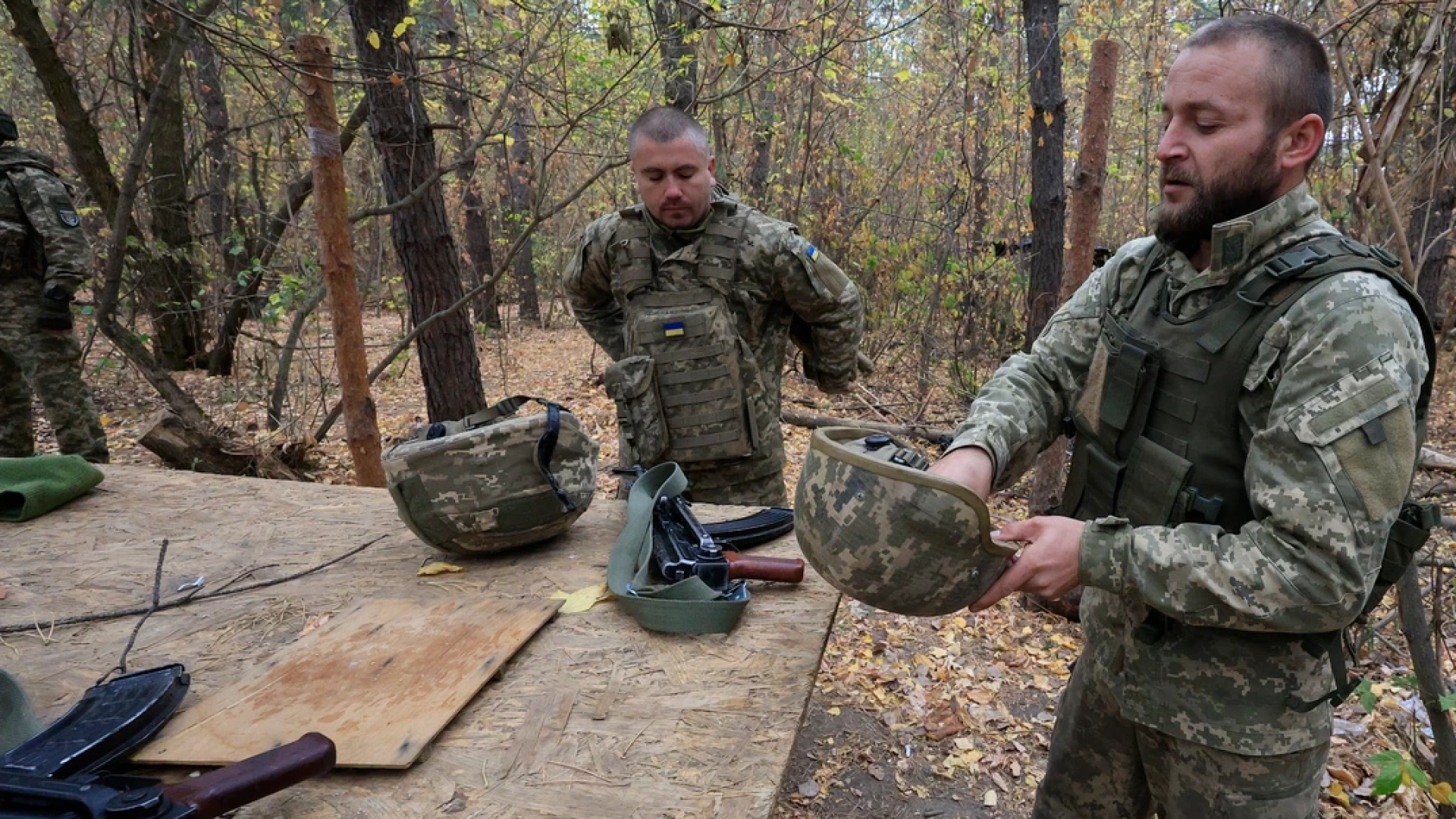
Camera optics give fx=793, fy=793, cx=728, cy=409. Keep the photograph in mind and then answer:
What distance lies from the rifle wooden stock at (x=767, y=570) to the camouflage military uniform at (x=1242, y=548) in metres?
0.62

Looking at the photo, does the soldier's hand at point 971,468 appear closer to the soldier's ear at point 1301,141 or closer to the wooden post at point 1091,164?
the soldier's ear at point 1301,141

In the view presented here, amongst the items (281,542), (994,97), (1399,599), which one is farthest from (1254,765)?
(994,97)

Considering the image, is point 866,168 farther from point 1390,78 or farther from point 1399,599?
point 1399,599

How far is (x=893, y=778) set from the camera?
9.91ft

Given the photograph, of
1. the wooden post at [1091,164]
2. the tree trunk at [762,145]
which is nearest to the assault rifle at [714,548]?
the wooden post at [1091,164]

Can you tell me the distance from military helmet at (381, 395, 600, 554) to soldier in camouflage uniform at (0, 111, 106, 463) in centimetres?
→ 439


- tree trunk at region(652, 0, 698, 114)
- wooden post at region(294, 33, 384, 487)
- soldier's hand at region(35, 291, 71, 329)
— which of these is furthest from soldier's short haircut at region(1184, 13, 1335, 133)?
soldier's hand at region(35, 291, 71, 329)

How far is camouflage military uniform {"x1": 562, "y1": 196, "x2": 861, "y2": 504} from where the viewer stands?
9.73 ft

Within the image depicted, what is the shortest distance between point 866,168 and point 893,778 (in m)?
6.29

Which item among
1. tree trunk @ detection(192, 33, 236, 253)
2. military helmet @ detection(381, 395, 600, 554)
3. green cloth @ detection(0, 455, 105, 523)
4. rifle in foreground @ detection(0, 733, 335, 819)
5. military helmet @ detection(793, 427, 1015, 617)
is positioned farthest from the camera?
tree trunk @ detection(192, 33, 236, 253)

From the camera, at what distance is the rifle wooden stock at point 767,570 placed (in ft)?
6.51

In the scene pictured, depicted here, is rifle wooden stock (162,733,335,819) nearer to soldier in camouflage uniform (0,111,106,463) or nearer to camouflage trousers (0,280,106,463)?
soldier in camouflage uniform (0,111,106,463)

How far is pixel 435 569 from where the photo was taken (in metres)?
2.19

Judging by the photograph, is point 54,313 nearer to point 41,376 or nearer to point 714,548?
point 41,376
